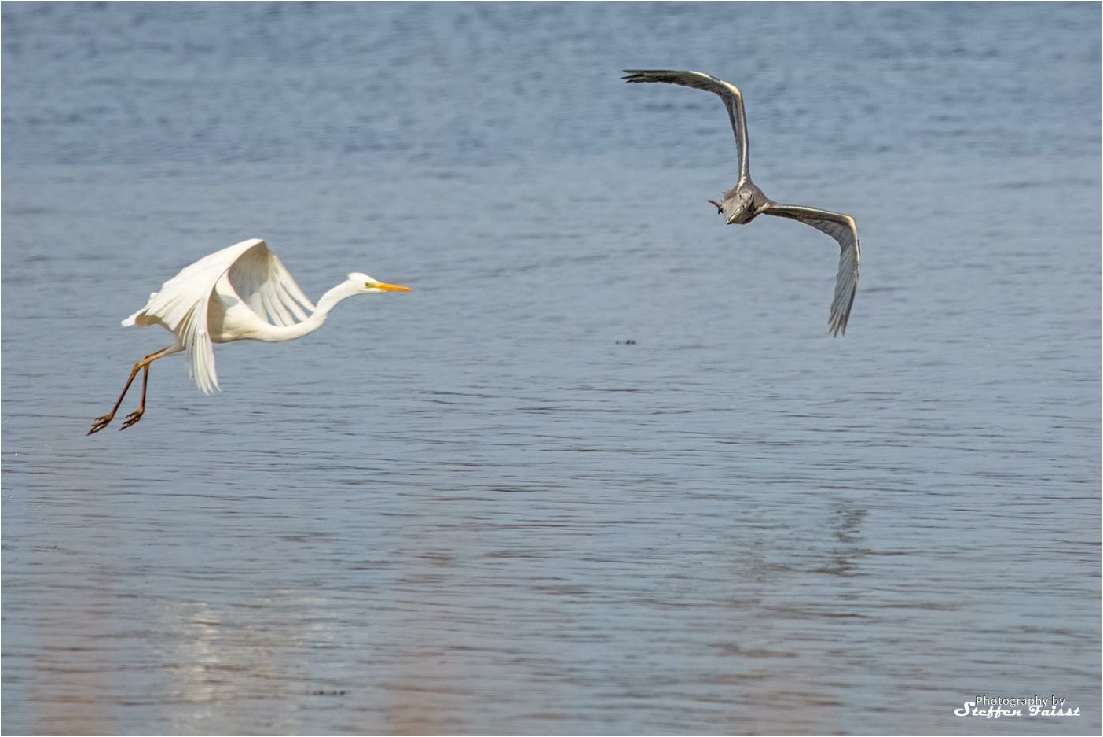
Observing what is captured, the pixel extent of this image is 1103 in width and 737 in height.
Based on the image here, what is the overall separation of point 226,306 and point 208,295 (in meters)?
0.85

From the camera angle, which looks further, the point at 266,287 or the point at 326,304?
the point at 266,287

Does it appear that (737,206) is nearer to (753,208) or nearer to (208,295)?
(753,208)

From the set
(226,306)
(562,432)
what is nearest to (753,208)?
(562,432)

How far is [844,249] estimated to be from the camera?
1115cm

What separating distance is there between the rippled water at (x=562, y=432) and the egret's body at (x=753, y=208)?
2.94 feet

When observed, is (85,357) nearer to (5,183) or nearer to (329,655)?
(329,655)

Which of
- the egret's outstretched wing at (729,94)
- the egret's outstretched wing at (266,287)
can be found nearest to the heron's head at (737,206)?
the egret's outstretched wing at (729,94)

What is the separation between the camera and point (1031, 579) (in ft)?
30.1

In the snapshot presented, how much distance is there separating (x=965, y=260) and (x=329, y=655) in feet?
33.0

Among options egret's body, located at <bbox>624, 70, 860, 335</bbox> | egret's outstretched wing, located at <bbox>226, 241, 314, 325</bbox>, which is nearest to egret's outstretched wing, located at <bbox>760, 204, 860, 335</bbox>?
egret's body, located at <bbox>624, 70, 860, 335</bbox>

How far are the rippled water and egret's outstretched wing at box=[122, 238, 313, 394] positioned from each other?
0.76 metres

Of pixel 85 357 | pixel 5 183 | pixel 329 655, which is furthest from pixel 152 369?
pixel 5 183

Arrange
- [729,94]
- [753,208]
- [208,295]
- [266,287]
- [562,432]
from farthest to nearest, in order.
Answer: [562,432] < [266,287] < [753,208] < [729,94] < [208,295]

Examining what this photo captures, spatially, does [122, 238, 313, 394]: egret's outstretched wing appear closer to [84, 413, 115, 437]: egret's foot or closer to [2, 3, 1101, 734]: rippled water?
[84, 413, 115, 437]: egret's foot
